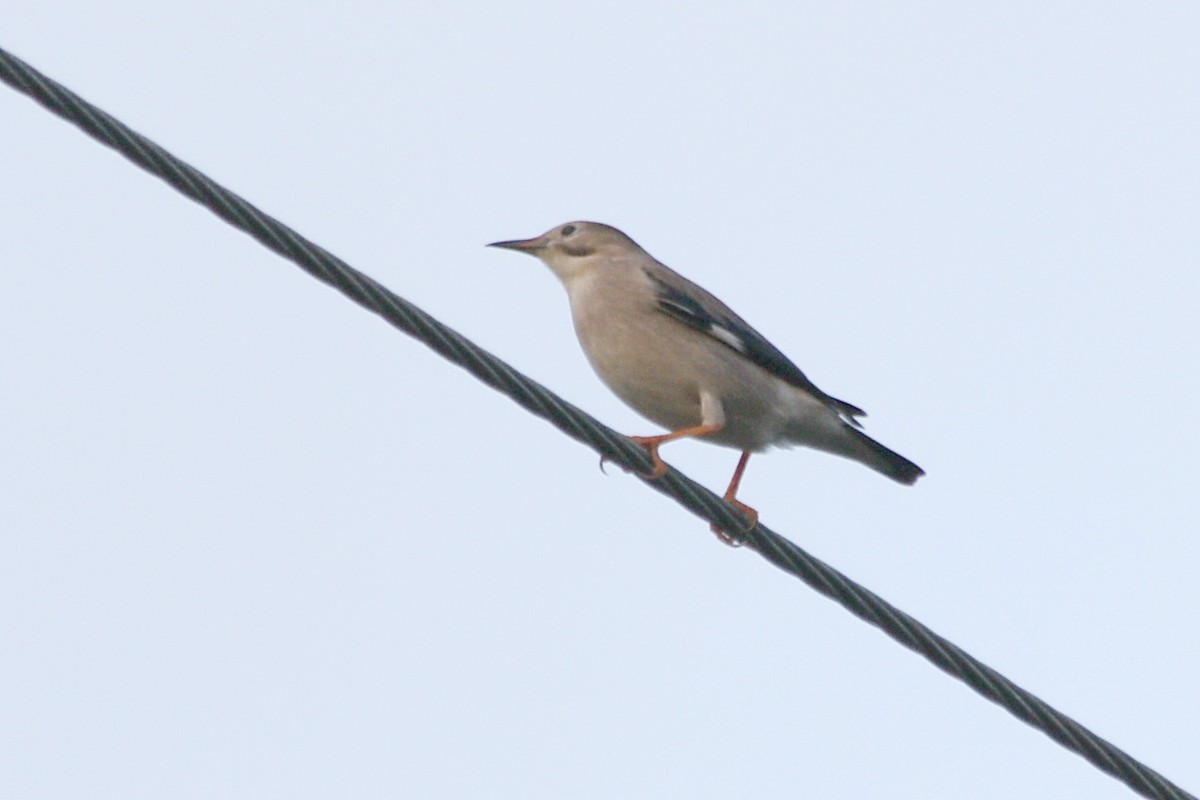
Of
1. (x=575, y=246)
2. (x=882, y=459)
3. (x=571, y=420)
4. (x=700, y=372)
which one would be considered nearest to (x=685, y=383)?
(x=700, y=372)

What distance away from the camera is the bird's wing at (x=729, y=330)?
8.91 meters

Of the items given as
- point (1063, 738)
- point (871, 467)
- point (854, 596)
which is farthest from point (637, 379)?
point (1063, 738)

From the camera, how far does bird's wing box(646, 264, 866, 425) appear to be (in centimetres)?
891

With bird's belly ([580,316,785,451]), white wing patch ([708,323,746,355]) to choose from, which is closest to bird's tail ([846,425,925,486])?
bird's belly ([580,316,785,451])

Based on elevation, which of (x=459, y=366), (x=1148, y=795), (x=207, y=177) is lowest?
(x=1148, y=795)

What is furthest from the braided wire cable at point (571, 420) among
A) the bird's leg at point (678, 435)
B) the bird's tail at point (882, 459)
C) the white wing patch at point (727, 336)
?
the bird's tail at point (882, 459)

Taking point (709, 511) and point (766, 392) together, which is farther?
point (766, 392)

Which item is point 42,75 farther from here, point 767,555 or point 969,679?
point 969,679

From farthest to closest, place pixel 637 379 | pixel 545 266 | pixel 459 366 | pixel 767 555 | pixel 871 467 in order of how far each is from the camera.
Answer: pixel 545 266
pixel 871 467
pixel 637 379
pixel 767 555
pixel 459 366

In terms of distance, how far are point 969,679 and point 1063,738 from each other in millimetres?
334

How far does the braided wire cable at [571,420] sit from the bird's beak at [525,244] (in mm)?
3871

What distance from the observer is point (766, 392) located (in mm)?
8781

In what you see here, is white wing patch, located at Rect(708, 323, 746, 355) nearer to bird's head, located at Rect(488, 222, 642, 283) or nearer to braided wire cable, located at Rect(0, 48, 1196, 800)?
bird's head, located at Rect(488, 222, 642, 283)

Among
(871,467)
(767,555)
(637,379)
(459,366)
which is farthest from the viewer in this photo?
(871,467)
